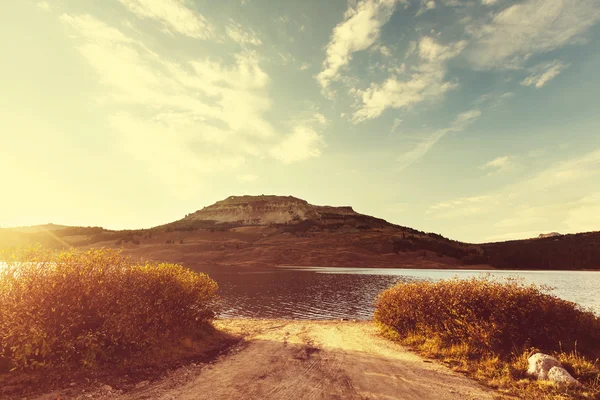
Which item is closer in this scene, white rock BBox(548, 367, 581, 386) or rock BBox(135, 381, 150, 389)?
rock BBox(135, 381, 150, 389)

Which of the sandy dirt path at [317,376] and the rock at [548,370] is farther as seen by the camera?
the rock at [548,370]

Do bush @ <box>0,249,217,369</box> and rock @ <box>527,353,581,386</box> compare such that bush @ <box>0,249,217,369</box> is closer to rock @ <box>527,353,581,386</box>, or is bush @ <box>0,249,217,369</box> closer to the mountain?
rock @ <box>527,353,581,386</box>

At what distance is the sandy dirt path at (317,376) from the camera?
10773 mm

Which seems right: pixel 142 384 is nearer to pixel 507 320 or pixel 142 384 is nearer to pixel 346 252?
pixel 507 320

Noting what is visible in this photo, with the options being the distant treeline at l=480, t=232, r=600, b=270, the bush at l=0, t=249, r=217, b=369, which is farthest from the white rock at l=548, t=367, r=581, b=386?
the distant treeline at l=480, t=232, r=600, b=270

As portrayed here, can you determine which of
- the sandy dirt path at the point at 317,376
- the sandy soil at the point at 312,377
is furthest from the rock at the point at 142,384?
the sandy dirt path at the point at 317,376

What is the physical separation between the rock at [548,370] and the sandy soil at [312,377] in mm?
2349

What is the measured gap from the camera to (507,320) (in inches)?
618

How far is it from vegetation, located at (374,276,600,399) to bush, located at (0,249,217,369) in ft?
44.7

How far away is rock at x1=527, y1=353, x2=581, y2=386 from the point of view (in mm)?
11583

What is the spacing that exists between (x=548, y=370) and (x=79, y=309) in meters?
17.9

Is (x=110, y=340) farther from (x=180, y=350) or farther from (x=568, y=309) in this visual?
(x=568, y=309)

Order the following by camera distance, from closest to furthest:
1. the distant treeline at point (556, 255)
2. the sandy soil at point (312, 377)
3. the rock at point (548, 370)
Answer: the sandy soil at point (312, 377)
the rock at point (548, 370)
the distant treeline at point (556, 255)

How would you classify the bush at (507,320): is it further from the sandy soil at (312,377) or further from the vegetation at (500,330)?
the sandy soil at (312,377)
